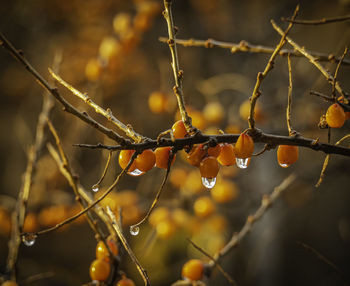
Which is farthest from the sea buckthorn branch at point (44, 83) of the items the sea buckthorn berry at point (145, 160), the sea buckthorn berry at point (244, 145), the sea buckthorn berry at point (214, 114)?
the sea buckthorn berry at point (214, 114)

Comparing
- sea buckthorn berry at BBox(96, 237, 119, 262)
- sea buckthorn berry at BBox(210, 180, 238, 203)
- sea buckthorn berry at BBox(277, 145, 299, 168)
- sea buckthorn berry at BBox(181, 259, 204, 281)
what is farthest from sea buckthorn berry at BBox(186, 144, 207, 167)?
sea buckthorn berry at BBox(210, 180, 238, 203)

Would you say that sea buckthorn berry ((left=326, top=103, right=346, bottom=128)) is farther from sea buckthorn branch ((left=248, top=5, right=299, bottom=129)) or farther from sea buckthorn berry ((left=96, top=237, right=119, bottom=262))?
sea buckthorn berry ((left=96, top=237, right=119, bottom=262))

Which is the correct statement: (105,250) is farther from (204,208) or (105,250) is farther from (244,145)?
(204,208)

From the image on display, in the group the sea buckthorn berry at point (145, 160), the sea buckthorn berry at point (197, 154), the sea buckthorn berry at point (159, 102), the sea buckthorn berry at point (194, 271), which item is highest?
the sea buckthorn berry at point (159, 102)

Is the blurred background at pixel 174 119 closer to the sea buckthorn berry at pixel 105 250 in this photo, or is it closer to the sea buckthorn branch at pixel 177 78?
the sea buckthorn berry at pixel 105 250

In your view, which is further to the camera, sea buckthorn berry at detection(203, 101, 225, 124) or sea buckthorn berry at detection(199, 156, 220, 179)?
sea buckthorn berry at detection(203, 101, 225, 124)

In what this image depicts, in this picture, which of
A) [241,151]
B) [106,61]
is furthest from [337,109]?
[106,61]

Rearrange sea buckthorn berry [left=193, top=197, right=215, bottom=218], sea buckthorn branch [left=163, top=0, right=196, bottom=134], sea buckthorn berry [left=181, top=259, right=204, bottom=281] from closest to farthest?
1. sea buckthorn branch [left=163, top=0, right=196, bottom=134]
2. sea buckthorn berry [left=181, top=259, right=204, bottom=281]
3. sea buckthorn berry [left=193, top=197, right=215, bottom=218]

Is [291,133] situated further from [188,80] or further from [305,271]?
[305,271]

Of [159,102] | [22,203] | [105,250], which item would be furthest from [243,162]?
[159,102]
